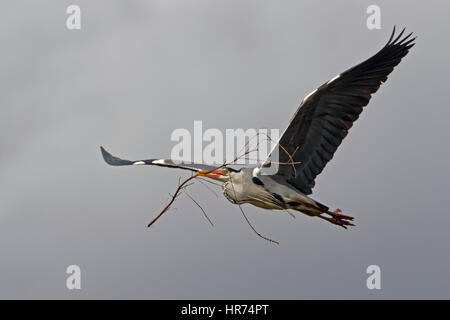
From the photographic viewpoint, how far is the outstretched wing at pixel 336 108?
61.4 feet

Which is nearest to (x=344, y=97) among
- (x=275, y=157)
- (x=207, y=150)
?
(x=275, y=157)

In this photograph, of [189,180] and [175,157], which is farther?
[175,157]

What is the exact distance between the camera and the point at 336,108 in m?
18.9

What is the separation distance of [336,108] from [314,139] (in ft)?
2.63

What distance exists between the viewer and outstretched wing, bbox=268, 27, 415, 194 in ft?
61.4

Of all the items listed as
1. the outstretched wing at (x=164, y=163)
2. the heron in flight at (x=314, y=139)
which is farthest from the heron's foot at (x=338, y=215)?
the outstretched wing at (x=164, y=163)

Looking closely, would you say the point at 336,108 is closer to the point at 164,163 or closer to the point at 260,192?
the point at 260,192

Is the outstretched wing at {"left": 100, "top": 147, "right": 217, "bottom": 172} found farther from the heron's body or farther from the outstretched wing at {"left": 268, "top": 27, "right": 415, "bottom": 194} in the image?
the outstretched wing at {"left": 268, "top": 27, "right": 415, "bottom": 194}

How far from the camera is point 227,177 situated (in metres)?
18.8

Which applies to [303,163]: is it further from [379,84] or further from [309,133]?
[379,84]

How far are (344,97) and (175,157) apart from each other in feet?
12.8

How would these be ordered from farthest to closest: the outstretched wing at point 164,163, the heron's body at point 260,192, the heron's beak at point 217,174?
the outstretched wing at point 164,163 → the heron's beak at point 217,174 → the heron's body at point 260,192

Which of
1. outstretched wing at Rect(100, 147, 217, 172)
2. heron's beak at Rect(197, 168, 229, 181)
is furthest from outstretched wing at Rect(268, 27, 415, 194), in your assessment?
outstretched wing at Rect(100, 147, 217, 172)

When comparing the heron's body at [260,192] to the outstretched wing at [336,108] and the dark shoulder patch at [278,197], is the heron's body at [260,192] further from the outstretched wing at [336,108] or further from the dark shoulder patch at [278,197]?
the outstretched wing at [336,108]
